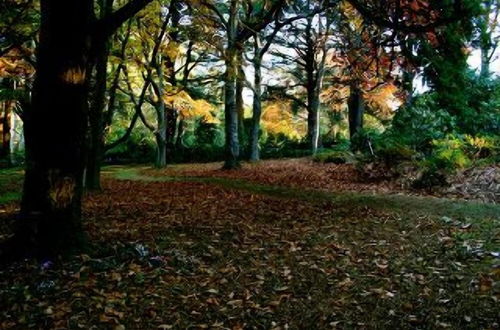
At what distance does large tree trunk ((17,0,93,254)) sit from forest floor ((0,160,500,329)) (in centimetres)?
38

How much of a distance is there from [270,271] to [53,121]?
2624mm

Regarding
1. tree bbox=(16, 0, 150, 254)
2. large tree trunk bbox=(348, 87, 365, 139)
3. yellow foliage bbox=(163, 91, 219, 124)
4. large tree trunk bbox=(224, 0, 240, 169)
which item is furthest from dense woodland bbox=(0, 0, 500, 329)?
large tree trunk bbox=(348, 87, 365, 139)

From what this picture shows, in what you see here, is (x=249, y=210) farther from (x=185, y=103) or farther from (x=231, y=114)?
(x=185, y=103)

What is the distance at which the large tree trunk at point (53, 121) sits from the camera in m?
4.27

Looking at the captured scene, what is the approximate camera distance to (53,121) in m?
Answer: 4.29

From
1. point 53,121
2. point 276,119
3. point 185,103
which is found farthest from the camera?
point 276,119

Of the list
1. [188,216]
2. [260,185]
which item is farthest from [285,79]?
[188,216]

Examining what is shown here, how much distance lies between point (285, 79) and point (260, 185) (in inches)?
790

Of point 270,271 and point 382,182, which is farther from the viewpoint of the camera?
point 382,182

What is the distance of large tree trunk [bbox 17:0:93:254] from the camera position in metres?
4.27

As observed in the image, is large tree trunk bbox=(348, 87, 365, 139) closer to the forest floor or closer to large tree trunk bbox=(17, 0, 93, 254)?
the forest floor

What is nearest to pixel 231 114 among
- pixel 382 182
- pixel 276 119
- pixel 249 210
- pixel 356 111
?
pixel 382 182

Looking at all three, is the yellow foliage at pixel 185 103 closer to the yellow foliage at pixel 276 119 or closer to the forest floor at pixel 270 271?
the yellow foliage at pixel 276 119

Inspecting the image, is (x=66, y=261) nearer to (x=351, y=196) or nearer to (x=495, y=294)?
(x=495, y=294)
